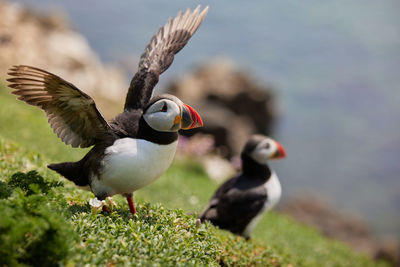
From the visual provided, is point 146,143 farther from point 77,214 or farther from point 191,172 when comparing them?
point 191,172

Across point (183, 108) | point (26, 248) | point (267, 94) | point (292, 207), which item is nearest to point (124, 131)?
point (183, 108)

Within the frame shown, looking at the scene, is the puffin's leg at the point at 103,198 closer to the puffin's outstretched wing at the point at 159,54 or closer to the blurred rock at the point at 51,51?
the puffin's outstretched wing at the point at 159,54

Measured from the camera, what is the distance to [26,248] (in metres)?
3.25

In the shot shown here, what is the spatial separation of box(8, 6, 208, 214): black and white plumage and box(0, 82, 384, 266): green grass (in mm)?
370

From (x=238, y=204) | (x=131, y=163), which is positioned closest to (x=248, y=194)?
(x=238, y=204)

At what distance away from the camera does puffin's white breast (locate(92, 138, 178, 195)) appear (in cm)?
425

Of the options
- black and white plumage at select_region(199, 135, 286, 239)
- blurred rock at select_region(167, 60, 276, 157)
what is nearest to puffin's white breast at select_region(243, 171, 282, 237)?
black and white plumage at select_region(199, 135, 286, 239)

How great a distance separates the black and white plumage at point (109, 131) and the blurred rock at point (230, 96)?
12580 mm

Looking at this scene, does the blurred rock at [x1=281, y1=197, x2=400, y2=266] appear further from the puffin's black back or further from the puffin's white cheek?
the puffin's white cheek

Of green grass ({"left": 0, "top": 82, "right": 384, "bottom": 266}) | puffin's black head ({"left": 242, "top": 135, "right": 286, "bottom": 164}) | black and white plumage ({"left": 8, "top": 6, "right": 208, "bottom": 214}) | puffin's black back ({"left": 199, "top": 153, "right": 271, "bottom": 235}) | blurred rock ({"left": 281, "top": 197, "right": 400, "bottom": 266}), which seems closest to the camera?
green grass ({"left": 0, "top": 82, "right": 384, "bottom": 266})

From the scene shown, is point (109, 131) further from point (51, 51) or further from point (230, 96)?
point (230, 96)

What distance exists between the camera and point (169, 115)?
426 centimetres

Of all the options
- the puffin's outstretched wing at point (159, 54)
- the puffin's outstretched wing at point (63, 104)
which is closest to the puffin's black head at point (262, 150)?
the puffin's outstretched wing at point (159, 54)

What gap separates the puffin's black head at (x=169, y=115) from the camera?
428 cm
